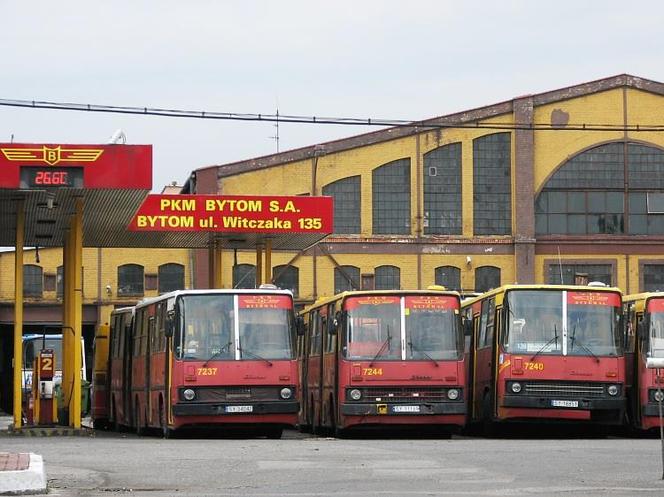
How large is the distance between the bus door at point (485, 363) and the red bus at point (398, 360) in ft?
4.16

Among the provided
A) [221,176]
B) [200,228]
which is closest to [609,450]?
[200,228]

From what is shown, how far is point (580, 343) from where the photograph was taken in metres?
28.9

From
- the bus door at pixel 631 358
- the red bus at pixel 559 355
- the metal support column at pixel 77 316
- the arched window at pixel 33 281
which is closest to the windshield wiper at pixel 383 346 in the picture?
the red bus at pixel 559 355

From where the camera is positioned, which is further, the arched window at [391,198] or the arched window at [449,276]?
the arched window at [449,276]

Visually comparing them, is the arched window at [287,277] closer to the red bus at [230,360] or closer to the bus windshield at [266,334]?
the red bus at [230,360]

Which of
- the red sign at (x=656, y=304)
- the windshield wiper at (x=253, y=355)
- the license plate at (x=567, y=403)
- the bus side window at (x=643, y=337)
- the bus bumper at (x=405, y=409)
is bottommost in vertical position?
the bus bumper at (x=405, y=409)

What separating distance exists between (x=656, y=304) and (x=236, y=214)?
1111 cm

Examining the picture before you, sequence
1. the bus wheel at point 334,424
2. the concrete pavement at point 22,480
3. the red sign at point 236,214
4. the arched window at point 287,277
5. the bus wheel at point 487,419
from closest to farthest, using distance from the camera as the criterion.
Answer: the concrete pavement at point 22,480
the bus wheel at point 334,424
the bus wheel at point 487,419
the red sign at point 236,214
the arched window at point 287,277

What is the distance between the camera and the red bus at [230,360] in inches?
1085

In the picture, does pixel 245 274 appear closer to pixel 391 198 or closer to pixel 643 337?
pixel 391 198

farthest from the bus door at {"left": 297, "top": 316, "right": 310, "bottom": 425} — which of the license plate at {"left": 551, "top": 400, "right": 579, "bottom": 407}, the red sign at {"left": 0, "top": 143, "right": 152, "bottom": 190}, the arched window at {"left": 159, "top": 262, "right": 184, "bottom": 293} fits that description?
the arched window at {"left": 159, "top": 262, "right": 184, "bottom": 293}

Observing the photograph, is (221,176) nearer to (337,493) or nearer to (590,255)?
(590,255)

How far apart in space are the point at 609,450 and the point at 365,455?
148 inches

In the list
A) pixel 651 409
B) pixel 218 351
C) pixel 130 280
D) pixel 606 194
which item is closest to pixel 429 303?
pixel 218 351
